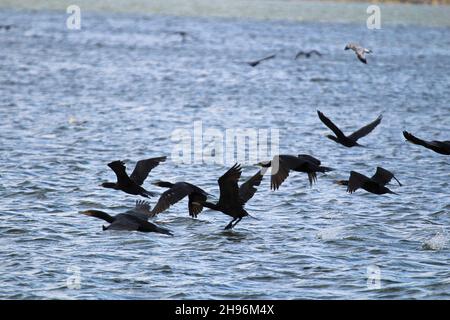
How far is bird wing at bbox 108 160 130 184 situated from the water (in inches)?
33.8

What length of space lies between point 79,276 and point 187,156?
11129 millimetres

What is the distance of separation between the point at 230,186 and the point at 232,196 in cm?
39

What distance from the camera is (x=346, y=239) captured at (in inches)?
666

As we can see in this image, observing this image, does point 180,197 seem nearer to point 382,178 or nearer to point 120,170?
point 120,170

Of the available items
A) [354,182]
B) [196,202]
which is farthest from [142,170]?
[354,182]

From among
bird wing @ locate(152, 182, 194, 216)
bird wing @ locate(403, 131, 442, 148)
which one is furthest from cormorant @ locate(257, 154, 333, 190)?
bird wing @ locate(403, 131, 442, 148)

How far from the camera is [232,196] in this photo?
1631 centimetres

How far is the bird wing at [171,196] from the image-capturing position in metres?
16.5

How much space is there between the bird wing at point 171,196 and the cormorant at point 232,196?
32cm

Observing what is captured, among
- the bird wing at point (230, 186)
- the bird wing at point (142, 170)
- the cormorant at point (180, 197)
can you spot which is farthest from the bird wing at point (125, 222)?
the bird wing at point (142, 170)
